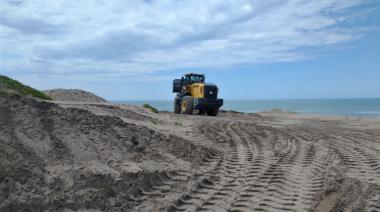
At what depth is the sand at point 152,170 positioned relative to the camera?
5.48 meters

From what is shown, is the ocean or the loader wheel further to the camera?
the ocean

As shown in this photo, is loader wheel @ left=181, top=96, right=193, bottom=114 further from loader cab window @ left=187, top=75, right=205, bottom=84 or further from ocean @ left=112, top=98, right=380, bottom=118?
ocean @ left=112, top=98, right=380, bottom=118

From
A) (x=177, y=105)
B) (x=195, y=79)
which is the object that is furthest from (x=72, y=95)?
(x=195, y=79)

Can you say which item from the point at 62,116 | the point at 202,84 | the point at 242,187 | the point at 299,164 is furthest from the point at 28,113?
the point at 202,84

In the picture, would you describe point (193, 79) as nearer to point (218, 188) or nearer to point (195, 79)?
point (195, 79)

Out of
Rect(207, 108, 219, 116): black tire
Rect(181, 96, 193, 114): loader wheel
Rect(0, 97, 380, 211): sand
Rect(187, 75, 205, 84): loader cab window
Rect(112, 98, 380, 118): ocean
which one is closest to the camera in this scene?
Rect(0, 97, 380, 211): sand

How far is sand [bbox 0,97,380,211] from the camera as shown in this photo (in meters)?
5.48

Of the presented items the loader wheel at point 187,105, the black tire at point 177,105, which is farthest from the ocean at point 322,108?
the loader wheel at point 187,105

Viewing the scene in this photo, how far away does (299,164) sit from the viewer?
8508mm

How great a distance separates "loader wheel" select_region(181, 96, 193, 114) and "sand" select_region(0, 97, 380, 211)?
42.9 ft

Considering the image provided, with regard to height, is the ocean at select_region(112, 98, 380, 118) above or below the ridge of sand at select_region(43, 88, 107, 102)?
below

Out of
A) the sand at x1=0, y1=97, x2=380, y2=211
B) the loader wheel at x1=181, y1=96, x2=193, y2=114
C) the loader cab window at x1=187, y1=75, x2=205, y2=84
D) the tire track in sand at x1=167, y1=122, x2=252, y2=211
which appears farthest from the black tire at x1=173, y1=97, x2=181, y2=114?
the tire track in sand at x1=167, y1=122, x2=252, y2=211

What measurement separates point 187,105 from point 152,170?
17.2 metres

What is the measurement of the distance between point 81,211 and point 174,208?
116cm
